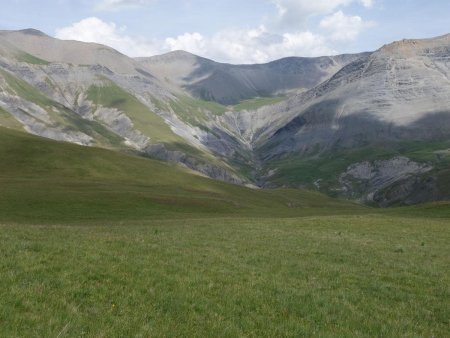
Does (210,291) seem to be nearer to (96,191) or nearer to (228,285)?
(228,285)

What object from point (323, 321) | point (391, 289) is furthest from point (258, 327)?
point (391, 289)

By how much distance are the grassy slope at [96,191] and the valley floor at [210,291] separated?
34.0 m

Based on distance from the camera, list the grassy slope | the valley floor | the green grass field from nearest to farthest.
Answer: the valley floor → the green grass field → the grassy slope

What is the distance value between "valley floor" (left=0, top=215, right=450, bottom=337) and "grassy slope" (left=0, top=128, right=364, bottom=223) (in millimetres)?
34047

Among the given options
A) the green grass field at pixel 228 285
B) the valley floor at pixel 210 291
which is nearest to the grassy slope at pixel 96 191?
the green grass field at pixel 228 285

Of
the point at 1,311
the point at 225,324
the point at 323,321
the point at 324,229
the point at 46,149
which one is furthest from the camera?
the point at 46,149

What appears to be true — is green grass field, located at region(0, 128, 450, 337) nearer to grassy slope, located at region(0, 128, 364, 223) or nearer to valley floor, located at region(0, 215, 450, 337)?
valley floor, located at region(0, 215, 450, 337)

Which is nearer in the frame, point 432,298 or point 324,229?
point 432,298

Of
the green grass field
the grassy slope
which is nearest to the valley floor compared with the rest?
the green grass field

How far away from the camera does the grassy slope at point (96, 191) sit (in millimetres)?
61344

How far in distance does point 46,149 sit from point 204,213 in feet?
255

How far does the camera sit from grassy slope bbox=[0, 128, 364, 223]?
6134cm

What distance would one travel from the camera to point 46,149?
13300 centimetres

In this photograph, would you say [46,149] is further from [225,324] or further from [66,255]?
[225,324]
